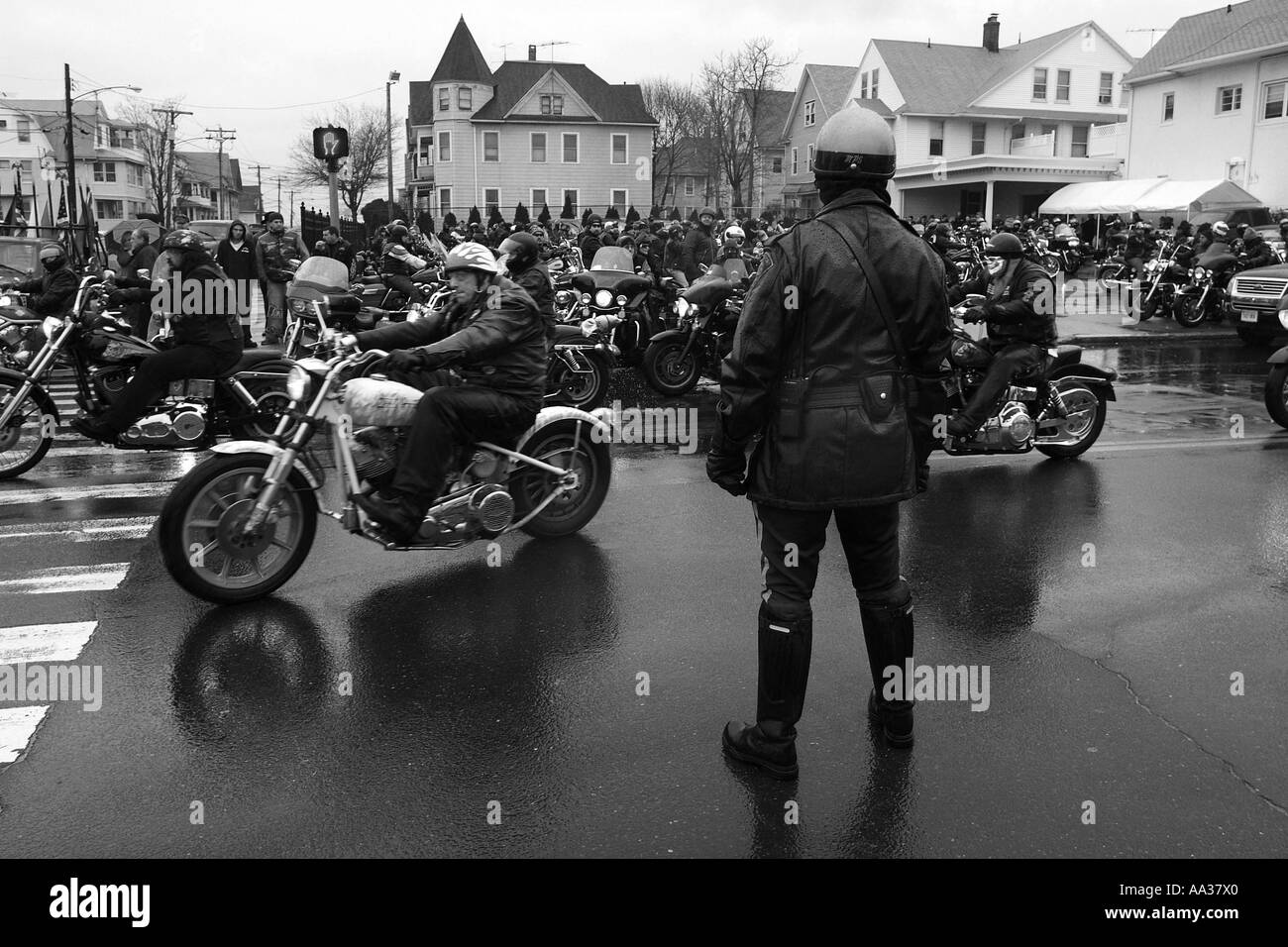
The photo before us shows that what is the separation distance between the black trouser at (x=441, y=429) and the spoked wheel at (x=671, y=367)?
663 cm

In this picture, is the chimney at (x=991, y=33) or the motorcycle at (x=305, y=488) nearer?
the motorcycle at (x=305, y=488)

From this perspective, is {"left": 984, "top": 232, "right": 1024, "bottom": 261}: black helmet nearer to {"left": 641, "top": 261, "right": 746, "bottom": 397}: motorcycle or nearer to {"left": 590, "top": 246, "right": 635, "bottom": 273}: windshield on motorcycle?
{"left": 641, "top": 261, "right": 746, "bottom": 397}: motorcycle

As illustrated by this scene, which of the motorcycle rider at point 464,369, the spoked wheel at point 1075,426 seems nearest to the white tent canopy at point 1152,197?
the spoked wheel at point 1075,426

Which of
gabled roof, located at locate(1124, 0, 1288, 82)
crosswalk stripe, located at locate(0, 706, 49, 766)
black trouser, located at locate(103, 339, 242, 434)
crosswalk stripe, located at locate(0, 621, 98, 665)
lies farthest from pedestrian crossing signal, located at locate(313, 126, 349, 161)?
gabled roof, located at locate(1124, 0, 1288, 82)

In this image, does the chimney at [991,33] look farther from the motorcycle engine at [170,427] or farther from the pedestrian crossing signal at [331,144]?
the motorcycle engine at [170,427]

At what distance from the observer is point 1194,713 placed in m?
4.38

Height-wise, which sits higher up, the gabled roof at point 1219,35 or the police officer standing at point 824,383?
the gabled roof at point 1219,35

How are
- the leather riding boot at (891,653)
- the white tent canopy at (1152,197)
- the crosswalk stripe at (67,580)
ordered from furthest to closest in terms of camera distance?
the white tent canopy at (1152,197)
the crosswalk stripe at (67,580)
the leather riding boot at (891,653)

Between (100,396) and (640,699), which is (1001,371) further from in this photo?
(100,396)

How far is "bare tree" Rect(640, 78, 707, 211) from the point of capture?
75.1 metres

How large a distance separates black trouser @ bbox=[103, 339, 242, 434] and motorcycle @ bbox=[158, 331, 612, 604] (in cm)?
293

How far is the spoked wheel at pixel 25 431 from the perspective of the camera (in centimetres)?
823
